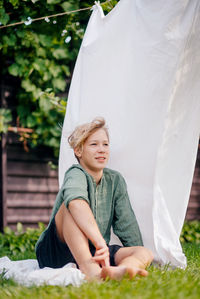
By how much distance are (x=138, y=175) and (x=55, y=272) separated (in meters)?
0.83

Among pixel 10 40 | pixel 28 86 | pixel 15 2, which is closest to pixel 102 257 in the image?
pixel 15 2

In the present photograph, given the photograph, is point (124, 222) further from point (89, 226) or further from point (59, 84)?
point (59, 84)

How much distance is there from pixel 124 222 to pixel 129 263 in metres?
0.47

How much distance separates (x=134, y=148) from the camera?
2379 millimetres

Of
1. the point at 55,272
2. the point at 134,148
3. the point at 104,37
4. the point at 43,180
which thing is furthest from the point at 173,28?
the point at 43,180

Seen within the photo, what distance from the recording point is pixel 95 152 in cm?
221

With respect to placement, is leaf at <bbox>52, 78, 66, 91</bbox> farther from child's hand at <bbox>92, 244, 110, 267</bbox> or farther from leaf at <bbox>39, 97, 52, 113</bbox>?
child's hand at <bbox>92, 244, 110, 267</bbox>

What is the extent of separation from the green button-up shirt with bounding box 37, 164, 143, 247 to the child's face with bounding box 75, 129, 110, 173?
71 millimetres

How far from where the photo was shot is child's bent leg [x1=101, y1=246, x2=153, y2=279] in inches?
64.1

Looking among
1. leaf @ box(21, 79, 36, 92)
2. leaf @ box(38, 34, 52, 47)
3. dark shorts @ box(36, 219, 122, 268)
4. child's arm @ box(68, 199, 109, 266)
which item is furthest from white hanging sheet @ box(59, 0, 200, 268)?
leaf @ box(21, 79, 36, 92)

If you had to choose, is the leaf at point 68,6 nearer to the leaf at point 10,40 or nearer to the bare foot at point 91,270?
the leaf at point 10,40

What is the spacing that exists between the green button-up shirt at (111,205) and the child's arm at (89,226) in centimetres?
23

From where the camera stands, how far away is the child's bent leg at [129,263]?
163cm

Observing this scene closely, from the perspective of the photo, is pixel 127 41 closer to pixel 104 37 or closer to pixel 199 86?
pixel 104 37
